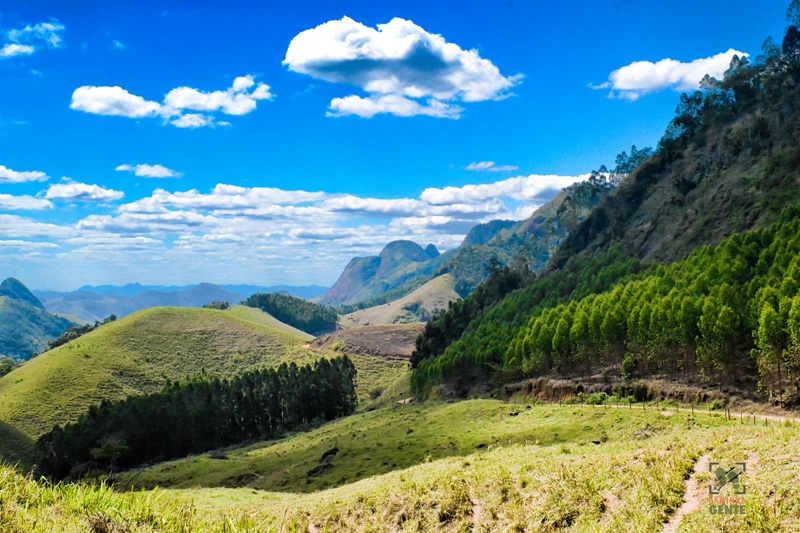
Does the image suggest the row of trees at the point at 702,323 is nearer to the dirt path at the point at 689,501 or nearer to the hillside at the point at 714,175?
the hillside at the point at 714,175

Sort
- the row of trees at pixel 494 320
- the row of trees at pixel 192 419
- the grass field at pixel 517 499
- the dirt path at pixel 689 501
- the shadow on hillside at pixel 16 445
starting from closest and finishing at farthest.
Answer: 1. the grass field at pixel 517 499
2. the dirt path at pixel 689 501
3. the shadow on hillside at pixel 16 445
4. the row of trees at pixel 192 419
5. the row of trees at pixel 494 320

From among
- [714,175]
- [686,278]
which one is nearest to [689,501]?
[686,278]

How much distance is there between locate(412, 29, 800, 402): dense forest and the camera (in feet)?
227

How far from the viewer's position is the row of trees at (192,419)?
109312 millimetres

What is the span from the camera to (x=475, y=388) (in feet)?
376

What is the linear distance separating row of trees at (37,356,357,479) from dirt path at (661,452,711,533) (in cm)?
11251

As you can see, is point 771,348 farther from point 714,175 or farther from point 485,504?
point 714,175

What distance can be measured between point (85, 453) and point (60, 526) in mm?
118533

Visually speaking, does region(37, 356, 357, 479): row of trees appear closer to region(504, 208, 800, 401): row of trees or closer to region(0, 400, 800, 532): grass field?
region(504, 208, 800, 401): row of trees

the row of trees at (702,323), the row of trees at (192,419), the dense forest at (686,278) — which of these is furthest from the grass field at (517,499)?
the row of trees at (192,419)

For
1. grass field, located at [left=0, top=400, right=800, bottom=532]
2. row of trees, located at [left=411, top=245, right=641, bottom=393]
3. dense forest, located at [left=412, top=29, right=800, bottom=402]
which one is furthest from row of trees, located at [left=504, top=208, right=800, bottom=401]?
grass field, located at [left=0, top=400, right=800, bottom=532]

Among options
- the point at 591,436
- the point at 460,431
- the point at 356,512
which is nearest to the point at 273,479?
the point at 460,431

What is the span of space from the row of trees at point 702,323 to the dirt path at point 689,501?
48351 millimetres

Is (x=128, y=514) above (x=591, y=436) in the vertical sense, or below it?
above
